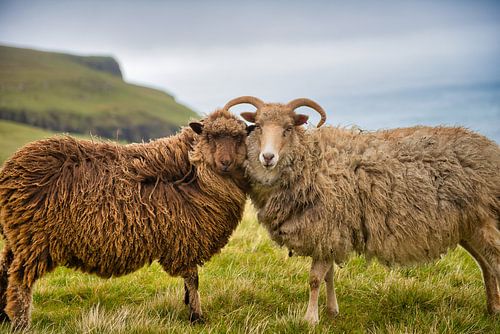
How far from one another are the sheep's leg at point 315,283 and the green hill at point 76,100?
7241cm

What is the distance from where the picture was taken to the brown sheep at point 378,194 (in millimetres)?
5066

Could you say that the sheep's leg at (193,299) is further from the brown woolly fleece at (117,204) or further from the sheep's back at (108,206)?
the sheep's back at (108,206)

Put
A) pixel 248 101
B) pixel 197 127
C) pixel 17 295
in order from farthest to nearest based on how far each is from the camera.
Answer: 1. pixel 248 101
2. pixel 197 127
3. pixel 17 295

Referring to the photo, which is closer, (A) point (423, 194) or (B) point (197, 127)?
(A) point (423, 194)

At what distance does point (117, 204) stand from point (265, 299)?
2202mm

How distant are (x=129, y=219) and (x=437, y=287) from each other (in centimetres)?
396

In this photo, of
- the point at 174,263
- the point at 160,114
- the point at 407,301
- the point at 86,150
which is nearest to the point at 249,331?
the point at 174,263

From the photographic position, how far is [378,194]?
5.08 meters

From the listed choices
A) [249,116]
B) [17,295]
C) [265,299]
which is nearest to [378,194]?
[249,116]

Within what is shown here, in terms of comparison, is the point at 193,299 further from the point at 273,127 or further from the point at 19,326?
the point at 273,127

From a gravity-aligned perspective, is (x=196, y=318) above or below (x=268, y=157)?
below

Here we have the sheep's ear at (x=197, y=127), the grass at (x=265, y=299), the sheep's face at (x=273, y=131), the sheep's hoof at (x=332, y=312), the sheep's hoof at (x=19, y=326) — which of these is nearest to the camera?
the sheep's hoof at (x=19, y=326)

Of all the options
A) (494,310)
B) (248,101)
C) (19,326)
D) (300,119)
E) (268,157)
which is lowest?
(19,326)

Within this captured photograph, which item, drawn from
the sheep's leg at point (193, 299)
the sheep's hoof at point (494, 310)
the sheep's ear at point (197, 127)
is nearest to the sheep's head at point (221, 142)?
the sheep's ear at point (197, 127)
